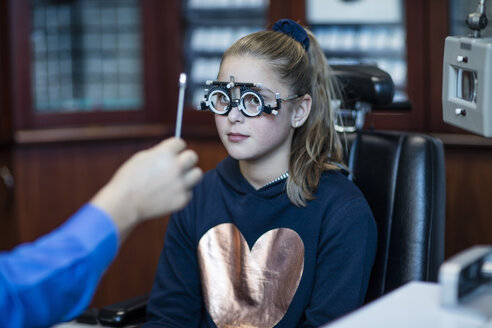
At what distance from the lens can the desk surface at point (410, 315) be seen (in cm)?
97

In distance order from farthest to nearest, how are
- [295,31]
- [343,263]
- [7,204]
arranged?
[7,204] < [295,31] < [343,263]

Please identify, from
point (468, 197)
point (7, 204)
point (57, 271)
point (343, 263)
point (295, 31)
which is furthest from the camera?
point (7, 204)

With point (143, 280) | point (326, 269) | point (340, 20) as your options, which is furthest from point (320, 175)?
point (143, 280)

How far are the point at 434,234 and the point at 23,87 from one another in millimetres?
2285

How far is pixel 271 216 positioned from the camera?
181cm

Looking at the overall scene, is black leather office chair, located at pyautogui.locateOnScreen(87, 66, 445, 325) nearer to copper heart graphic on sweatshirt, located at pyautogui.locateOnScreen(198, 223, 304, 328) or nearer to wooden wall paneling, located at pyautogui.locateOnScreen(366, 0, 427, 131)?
copper heart graphic on sweatshirt, located at pyautogui.locateOnScreen(198, 223, 304, 328)

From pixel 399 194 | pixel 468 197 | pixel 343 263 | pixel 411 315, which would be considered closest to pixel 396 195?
pixel 399 194

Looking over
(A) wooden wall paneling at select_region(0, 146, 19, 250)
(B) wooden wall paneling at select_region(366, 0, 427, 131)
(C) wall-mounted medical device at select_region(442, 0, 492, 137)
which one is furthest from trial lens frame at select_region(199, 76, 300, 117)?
(A) wooden wall paneling at select_region(0, 146, 19, 250)

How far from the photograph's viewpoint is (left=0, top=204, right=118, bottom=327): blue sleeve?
3.12 ft

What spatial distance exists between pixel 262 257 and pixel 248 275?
5cm

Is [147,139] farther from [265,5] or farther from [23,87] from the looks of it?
[265,5]

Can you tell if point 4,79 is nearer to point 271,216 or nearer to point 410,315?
point 271,216

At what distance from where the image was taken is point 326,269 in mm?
1711

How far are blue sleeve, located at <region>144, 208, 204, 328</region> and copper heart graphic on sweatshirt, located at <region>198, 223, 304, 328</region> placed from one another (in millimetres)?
44
